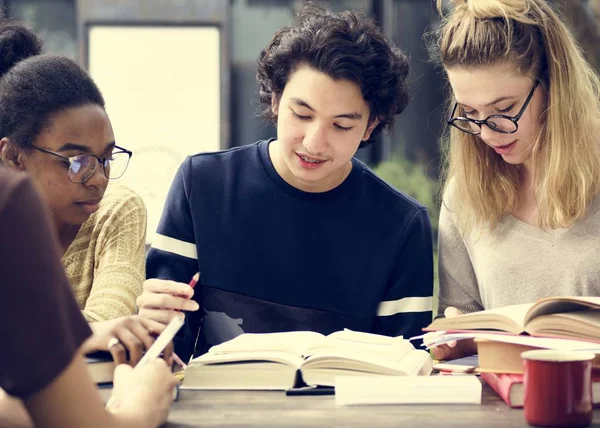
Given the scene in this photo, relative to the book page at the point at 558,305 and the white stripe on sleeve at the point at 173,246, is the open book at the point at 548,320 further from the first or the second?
the white stripe on sleeve at the point at 173,246

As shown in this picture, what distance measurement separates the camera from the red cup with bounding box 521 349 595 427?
161 centimetres

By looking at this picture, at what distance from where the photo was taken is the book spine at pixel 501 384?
1790mm

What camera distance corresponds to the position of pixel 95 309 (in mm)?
2389

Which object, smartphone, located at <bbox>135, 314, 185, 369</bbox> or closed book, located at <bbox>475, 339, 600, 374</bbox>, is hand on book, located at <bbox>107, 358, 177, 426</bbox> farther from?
closed book, located at <bbox>475, 339, 600, 374</bbox>

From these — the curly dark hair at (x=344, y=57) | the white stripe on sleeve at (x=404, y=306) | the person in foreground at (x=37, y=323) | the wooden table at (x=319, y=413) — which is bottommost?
the white stripe on sleeve at (x=404, y=306)

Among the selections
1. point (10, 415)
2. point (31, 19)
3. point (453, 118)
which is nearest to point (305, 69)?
point (453, 118)

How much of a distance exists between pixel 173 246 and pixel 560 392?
137 cm

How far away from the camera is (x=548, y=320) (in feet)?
6.40

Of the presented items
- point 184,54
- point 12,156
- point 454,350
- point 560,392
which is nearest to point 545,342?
point 560,392

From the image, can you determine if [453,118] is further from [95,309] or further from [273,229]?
[95,309]

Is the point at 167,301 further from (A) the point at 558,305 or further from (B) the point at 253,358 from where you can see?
(A) the point at 558,305

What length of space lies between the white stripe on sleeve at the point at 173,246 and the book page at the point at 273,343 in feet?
1.92

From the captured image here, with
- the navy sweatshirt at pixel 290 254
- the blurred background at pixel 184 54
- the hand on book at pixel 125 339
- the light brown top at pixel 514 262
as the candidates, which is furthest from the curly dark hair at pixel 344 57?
the blurred background at pixel 184 54

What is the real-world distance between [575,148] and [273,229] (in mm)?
906
